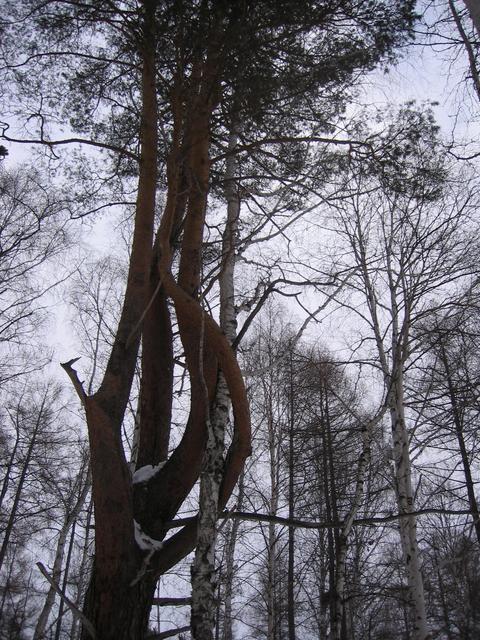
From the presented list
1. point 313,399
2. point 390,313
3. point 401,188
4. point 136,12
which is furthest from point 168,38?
point 313,399

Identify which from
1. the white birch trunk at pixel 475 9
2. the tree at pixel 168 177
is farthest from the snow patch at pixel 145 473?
the white birch trunk at pixel 475 9

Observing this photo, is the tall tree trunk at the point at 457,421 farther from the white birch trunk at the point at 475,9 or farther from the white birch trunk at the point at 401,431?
the white birch trunk at the point at 475,9

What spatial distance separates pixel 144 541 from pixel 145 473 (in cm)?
50

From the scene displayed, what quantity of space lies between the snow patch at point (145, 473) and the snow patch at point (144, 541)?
0.99ft

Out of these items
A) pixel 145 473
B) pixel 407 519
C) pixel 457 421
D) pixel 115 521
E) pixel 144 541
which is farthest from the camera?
pixel 457 421

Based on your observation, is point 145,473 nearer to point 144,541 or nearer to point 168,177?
point 144,541

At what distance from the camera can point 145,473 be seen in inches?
136

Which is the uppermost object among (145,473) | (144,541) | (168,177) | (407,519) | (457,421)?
(168,177)

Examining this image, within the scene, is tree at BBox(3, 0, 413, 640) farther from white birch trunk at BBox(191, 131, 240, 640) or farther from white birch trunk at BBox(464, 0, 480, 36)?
white birch trunk at BBox(464, 0, 480, 36)

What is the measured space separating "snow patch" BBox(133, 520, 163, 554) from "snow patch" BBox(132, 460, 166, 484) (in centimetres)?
30

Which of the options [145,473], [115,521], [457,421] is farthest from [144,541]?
[457,421]

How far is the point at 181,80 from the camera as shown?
416cm

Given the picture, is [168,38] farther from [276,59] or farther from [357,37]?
[357,37]

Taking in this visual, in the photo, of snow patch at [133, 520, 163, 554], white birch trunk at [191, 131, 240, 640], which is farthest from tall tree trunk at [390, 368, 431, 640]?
snow patch at [133, 520, 163, 554]
